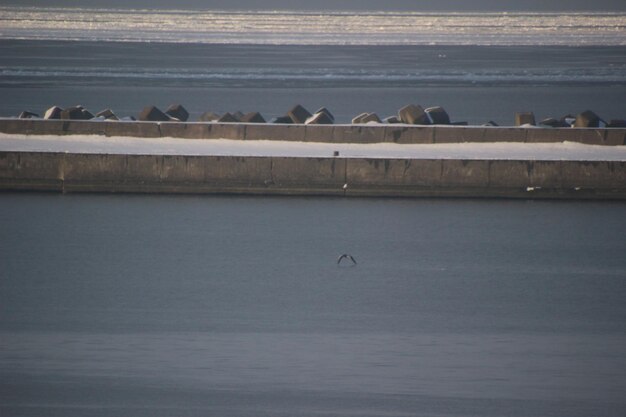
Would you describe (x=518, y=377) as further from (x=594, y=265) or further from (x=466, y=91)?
(x=466, y=91)

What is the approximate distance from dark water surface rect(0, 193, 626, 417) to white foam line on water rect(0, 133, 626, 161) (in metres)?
1.32

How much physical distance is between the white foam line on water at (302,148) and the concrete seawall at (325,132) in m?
0.15

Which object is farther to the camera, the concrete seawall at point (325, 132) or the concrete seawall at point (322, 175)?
the concrete seawall at point (325, 132)

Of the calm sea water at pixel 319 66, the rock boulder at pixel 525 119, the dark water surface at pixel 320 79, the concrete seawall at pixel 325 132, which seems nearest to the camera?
the concrete seawall at pixel 325 132

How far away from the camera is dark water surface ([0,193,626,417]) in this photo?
7129mm

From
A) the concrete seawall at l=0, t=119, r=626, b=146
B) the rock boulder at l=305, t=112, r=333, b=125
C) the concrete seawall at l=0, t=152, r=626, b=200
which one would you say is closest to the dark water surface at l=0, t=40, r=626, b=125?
the rock boulder at l=305, t=112, r=333, b=125

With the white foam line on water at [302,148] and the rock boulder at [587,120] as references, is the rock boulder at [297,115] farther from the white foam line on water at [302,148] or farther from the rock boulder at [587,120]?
the rock boulder at [587,120]

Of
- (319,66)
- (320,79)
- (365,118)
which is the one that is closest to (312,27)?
(319,66)

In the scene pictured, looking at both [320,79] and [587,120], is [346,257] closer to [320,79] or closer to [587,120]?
[587,120]

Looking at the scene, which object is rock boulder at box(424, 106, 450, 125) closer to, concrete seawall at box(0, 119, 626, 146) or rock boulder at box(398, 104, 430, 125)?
rock boulder at box(398, 104, 430, 125)

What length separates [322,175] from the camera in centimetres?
1459

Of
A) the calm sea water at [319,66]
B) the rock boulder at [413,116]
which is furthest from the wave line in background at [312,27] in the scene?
the rock boulder at [413,116]

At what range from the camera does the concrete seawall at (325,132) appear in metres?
16.6

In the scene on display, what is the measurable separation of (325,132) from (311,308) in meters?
7.77
